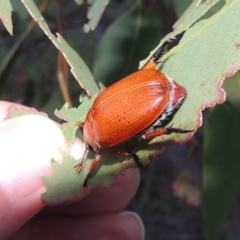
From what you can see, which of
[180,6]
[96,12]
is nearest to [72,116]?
[96,12]

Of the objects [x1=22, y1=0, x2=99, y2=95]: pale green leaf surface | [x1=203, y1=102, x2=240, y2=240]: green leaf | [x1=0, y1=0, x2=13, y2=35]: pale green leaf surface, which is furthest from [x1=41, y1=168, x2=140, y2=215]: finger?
[x1=0, y1=0, x2=13, y2=35]: pale green leaf surface

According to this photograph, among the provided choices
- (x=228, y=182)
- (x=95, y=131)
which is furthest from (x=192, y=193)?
(x=95, y=131)

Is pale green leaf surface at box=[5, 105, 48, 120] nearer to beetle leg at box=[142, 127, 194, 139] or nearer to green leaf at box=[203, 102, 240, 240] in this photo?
beetle leg at box=[142, 127, 194, 139]

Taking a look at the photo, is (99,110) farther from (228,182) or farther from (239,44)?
(228,182)

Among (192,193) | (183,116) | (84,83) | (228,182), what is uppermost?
(84,83)

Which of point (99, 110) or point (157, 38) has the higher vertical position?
point (99, 110)

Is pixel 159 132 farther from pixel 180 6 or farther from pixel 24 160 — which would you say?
pixel 180 6
